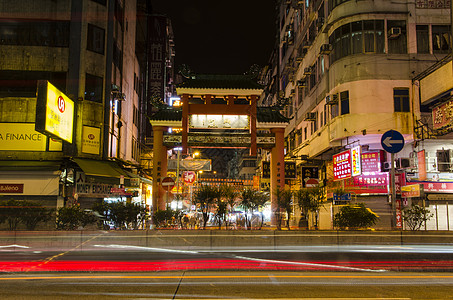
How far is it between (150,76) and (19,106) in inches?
1064

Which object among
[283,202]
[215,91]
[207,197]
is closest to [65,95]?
[215,91]

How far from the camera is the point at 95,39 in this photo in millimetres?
28438

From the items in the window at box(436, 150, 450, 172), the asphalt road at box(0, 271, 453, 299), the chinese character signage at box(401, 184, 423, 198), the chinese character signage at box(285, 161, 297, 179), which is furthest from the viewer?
the chinese character signage at box(285, 161, 297, 179)

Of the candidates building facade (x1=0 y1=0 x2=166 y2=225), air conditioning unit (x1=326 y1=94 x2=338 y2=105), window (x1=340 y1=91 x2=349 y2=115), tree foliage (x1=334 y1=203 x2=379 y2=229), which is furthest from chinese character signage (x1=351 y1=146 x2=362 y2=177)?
building facade (x1=0 y1=0 x2=166 y2=225)

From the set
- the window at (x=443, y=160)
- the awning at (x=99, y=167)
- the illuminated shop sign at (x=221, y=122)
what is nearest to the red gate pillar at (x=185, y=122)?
the illuminated shop sign at (x=221, y=122)

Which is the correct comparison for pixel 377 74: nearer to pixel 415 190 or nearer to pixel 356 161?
pixel 356 161

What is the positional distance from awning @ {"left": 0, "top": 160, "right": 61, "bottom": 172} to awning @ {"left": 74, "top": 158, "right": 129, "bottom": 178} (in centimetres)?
134

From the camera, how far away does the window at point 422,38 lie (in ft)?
92.1

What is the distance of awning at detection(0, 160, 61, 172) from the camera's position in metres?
24.3

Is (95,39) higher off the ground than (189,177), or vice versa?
(95,39)

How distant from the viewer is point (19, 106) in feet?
84.0

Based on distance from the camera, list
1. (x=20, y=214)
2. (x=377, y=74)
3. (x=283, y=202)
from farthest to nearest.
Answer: (x=377, y=74) < (x=283, y=202) < (x=20, y=214)

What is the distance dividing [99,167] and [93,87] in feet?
18.7

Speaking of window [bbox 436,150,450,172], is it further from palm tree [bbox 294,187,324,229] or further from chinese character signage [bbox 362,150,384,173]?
palm tree [bbox 294,187,324,229]
